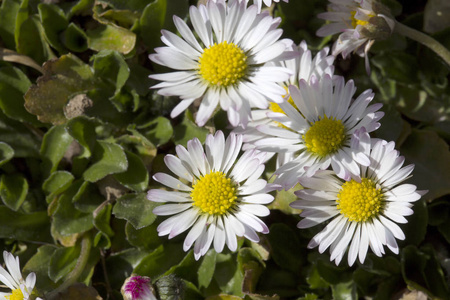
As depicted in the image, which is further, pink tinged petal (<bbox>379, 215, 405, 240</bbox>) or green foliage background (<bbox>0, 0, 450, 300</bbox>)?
green foliage background (<bbox>0, 0, 450, 300</bbox>)

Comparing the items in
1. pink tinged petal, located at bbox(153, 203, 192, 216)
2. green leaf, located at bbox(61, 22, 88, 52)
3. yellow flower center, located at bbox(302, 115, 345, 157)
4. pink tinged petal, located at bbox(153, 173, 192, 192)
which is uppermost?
green leaf, located at bbox(61, 22, 88, 52)

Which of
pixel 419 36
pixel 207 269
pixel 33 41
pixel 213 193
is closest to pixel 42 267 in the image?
pixel 207 269

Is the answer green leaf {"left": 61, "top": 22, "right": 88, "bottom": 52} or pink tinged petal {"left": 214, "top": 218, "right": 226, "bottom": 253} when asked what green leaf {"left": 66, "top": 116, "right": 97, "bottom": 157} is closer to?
green leaf {"left": 61, "top": 22, "right": 88, "bottom": 52}

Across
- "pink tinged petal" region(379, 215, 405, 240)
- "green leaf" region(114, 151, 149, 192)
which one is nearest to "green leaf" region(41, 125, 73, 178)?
"green leaf" region(114, 151, 149, 192)

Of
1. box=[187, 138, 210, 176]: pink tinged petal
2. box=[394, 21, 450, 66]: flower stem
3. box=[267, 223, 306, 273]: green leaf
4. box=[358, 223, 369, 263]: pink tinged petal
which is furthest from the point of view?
box=[267, 223, 306, 273]: green leaf

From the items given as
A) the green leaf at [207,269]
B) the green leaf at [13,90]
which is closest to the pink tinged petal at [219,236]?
the green leaf at [207,269]

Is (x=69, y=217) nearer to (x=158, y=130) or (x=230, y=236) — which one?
(x=158, y=130)
